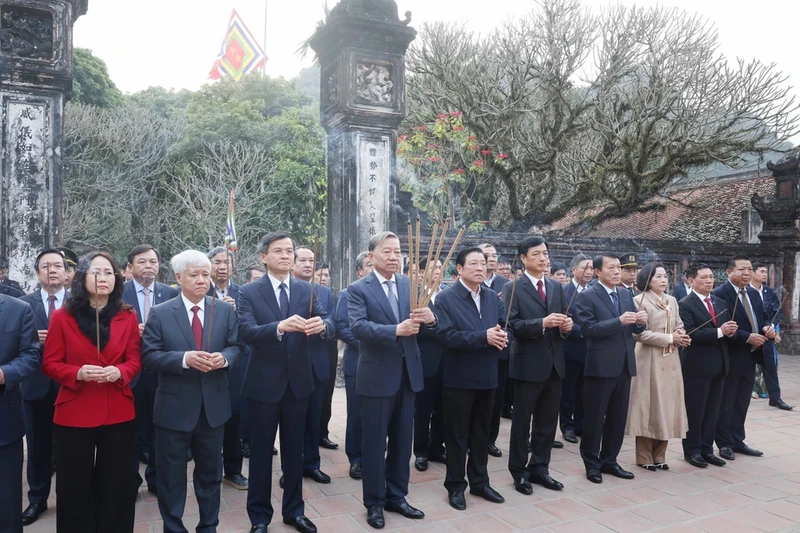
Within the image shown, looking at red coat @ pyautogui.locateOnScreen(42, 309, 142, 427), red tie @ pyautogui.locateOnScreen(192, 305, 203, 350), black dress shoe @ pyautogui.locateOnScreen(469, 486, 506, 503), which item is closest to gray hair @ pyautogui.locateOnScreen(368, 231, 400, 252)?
red tie @ pyautogui.locateOnScreen(192, 305, 203, 350)

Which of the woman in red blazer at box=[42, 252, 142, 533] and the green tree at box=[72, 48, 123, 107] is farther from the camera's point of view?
the green tree at box=[72, 48, 123, 107]

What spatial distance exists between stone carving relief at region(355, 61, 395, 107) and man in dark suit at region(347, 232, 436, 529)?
371cm

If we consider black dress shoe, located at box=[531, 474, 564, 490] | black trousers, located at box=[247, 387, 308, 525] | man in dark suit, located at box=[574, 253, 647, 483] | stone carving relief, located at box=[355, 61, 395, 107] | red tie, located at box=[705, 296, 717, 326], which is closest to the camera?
black trousers, located at box=[247, 387, 308, 525]

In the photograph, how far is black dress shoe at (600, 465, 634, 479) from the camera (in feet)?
13.9

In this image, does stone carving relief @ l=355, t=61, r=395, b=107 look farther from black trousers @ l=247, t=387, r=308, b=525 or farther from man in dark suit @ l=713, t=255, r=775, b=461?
black trousers @ l=247, t=387, r=308, b=525

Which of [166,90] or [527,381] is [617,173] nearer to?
[527,381]

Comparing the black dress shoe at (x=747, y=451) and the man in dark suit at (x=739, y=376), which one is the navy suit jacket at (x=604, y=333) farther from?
the black dress shoe at (x=747, y=451)

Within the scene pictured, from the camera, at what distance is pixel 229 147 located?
19031 mm

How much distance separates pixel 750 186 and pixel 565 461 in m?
15.5

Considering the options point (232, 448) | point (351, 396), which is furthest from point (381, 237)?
point (232, 448)

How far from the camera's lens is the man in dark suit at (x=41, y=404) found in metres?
3.48

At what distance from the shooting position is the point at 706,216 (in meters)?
17.3

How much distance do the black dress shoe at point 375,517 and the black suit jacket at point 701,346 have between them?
2.73 meters

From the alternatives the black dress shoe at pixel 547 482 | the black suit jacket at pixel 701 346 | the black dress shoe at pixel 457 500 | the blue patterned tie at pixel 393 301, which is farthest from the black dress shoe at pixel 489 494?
the black suit jacket at pixel 701 346
